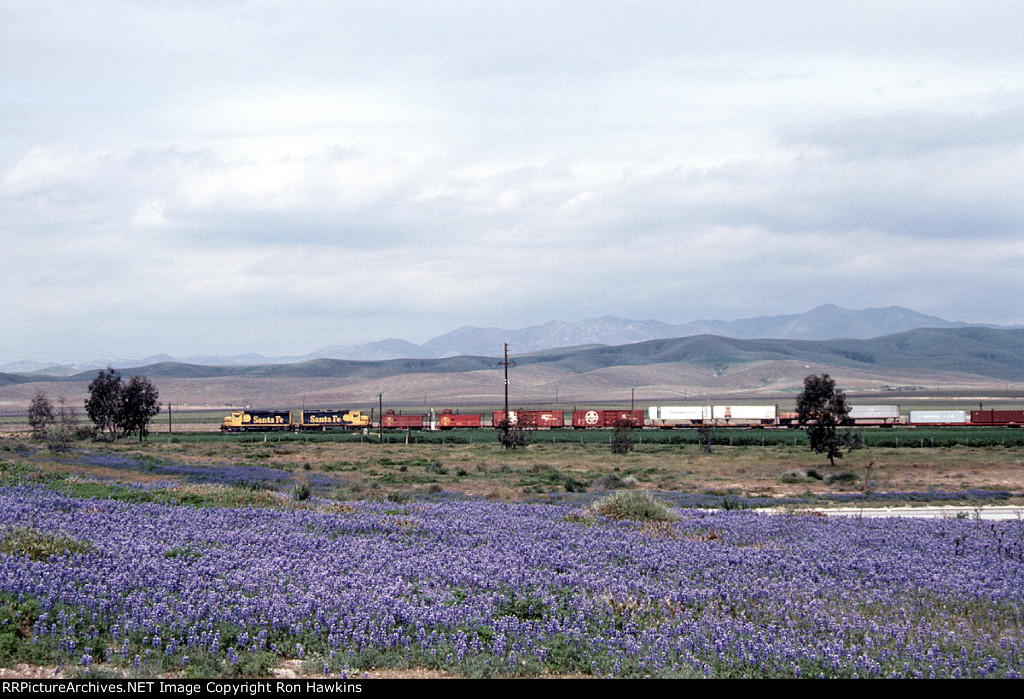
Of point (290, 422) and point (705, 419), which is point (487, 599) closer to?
point (705, 419)

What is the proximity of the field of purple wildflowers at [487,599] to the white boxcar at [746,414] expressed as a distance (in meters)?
105

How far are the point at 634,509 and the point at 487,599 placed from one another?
10096 millimetres

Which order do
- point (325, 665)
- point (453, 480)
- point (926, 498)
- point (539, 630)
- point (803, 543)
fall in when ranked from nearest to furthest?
point (325, 665), point (539, 630), point (803, 543), point (926, 498), point (453, 480)

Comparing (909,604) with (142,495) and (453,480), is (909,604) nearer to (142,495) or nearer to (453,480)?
(142,495)

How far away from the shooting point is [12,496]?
1852cm

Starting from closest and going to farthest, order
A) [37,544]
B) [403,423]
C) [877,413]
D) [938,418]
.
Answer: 1. [37,544]
2. [938,418]
3. [877,413]
4. [403,423]

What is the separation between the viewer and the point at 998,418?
371ft

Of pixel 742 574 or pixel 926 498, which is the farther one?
pixel 926 498

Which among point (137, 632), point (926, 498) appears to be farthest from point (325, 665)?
point (926, 498)

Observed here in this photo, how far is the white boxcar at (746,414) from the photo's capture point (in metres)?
119

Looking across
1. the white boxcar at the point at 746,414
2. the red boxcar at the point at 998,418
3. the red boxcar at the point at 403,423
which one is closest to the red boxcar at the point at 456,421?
the red boxcar at the point at 403,423

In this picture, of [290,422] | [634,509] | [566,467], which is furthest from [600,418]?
[634,509]

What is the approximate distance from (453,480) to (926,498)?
24790 millimetres
